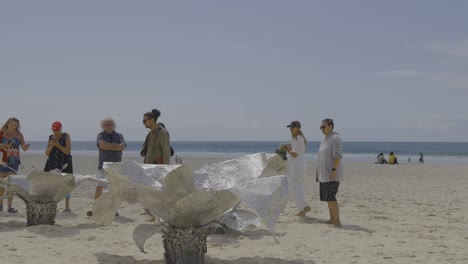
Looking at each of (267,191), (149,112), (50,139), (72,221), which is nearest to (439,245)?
(267,191)

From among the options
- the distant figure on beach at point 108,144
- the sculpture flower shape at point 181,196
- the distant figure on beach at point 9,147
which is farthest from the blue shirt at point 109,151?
the sculpture flower shape at point 181,196

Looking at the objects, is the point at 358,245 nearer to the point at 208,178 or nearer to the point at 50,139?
the point at 208,178

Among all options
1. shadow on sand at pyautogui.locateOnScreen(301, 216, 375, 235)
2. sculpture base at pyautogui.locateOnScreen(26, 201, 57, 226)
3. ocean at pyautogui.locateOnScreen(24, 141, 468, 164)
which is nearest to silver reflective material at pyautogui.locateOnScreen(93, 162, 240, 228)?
sculpture base at pyautogui.locateOnScreen(26, 201, 57, 226)

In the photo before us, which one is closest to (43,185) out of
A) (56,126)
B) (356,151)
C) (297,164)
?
(56,126)

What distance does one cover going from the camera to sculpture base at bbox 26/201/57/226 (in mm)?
6457

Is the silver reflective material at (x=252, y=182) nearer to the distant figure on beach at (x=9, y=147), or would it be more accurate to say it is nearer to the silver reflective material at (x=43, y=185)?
the silver reflective material at (x=43, y=185)

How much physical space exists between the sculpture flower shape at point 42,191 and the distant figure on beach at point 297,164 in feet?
10.4

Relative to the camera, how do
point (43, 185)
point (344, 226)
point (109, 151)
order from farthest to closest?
1. point (109, 151)
2. point (344, 226)
3. point (43, 185)

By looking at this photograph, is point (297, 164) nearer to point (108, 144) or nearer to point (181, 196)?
point (108, 144)

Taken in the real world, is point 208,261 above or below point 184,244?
below

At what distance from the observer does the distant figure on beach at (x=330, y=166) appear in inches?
277

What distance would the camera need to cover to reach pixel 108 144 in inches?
299

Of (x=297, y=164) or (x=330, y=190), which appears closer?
(x=330, y=190)

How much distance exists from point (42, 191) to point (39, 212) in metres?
0.28
